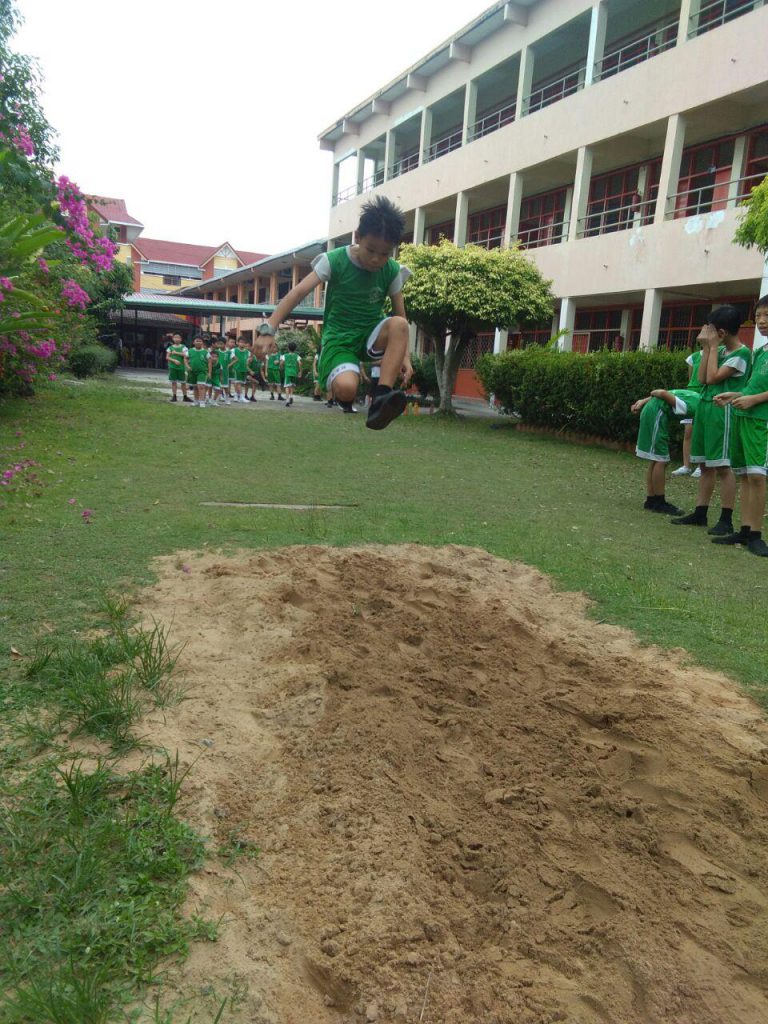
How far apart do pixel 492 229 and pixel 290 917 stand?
1160 inches

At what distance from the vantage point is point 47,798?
2650 millimetres

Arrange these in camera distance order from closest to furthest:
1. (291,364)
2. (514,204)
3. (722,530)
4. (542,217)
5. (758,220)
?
1. (722,530)
2. (758,220)
3. (291,364)
4. (514,204)
5. (542,217)

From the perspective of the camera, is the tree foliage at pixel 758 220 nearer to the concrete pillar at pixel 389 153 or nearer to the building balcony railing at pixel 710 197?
the building balcony railing at pixel 710 197

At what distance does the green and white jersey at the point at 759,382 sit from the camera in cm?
673

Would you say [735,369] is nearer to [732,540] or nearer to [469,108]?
[732,540]

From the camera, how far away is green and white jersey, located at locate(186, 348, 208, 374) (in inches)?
790

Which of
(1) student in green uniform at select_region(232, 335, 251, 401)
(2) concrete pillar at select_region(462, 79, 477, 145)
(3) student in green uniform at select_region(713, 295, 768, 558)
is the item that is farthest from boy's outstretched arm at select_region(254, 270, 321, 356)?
(2) concrete pillar at select_region(462, 79, 477, 145)

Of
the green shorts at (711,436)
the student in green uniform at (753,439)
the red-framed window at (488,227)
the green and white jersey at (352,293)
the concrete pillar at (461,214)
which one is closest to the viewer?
the green and white jersey at (352,293)

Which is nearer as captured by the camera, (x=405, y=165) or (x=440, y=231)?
(x=440, y=231)

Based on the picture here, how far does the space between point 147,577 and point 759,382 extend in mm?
5487

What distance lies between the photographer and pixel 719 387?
747 centimetres

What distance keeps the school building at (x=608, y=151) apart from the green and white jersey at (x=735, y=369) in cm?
997

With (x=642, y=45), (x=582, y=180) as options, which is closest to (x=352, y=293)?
(x=582, y=180)

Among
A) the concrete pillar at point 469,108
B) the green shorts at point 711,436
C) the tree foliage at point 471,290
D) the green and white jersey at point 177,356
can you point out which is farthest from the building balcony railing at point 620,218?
the green shorts at point 711,436
